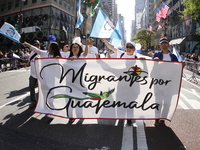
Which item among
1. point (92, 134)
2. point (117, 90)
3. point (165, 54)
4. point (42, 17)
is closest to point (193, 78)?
point (165, 54)

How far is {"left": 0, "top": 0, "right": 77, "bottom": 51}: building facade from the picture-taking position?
33.9 metres

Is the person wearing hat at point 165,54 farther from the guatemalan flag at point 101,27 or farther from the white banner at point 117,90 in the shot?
the guatemalan flag at point 101,27

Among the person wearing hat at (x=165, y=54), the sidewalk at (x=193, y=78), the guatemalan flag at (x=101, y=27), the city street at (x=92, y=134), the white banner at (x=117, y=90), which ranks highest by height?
the guatemalan flag at (x=101, y=27)

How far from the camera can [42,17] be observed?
34.4 m

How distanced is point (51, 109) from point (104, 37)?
2.55 meters

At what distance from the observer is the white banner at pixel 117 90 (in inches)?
153

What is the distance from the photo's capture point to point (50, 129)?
383cm

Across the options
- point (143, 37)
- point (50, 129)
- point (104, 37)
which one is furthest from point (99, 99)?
point (143, 37)

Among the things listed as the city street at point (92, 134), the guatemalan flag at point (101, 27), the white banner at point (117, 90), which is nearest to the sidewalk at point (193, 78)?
the city street at point (92, 134)

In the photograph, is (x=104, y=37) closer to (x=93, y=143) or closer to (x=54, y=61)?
(x=54, y=61)

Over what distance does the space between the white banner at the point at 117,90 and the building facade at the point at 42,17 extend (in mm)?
27407

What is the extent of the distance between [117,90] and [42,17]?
34.1 m

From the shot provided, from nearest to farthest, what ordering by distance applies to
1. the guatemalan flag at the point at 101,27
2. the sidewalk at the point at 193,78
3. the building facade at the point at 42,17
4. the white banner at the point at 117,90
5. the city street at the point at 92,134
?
the city street at the point at 92,134 < the white banner at the point at 117,90 < the guatemalan flag at the point at 101,27 < the sidewalk at the point at 193,78 < the building facade at the point at 42,17

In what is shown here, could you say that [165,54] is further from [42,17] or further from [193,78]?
[42,17]
